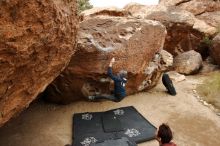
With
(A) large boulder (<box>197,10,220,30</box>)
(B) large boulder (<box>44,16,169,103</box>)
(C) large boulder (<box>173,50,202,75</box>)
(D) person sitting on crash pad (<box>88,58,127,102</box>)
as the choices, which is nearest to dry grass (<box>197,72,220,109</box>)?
(C) large boulder (<box>173,50,202,75</box>)

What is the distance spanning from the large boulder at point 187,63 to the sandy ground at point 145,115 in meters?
2.76

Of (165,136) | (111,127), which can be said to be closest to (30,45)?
(165,136)

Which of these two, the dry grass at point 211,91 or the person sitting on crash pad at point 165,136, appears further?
the dry grass at point 211,91

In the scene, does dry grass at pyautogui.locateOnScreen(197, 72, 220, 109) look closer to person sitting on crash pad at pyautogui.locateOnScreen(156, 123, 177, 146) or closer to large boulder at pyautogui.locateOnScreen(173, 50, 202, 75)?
large boulder at pyautogui.locateOnScreen(173, 50, 202, 75)

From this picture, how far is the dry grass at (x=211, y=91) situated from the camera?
33.5 ft

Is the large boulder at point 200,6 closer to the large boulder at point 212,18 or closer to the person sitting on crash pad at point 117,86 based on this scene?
the large boulder at point 212,18

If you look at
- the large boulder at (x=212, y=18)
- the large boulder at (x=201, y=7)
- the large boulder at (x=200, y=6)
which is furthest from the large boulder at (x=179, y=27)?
the large boulder at (x=200, y=6)

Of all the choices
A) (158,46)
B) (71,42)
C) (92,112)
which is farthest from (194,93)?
(71,42)

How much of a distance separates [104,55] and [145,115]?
1.98m

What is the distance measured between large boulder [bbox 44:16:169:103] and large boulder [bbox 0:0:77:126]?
225cm

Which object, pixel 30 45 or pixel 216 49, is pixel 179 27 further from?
pixel 30 45

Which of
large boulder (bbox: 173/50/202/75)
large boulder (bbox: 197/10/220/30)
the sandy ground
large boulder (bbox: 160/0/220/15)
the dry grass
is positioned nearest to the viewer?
the sandy ground

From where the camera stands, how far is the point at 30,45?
520 cm

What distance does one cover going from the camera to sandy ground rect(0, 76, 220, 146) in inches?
304
